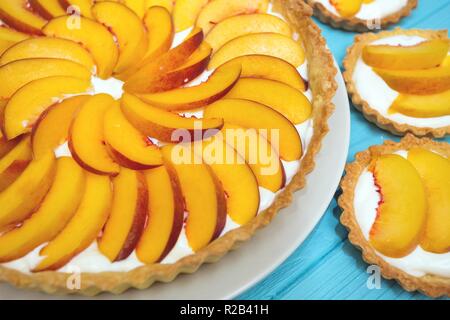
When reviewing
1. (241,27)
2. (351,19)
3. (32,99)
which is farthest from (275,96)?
(351,19)

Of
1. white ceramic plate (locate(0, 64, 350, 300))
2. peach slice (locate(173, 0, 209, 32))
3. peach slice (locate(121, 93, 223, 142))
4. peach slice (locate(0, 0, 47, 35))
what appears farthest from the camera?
peach slice (locate(173, 0, 209, 32))

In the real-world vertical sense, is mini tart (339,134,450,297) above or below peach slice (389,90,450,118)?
below

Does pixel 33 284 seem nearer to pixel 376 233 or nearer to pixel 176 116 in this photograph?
pixel 176 116

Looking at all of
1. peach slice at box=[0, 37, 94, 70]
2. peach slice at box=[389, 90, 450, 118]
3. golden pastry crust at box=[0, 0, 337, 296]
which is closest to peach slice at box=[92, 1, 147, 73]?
peach slice at box=[0, 37, 94, 70]

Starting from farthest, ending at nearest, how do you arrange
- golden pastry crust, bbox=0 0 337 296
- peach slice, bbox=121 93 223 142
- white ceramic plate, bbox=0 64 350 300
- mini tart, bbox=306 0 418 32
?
mini tart, bbox=306 0 418 32 → peach slice, bbox=121 93 223 142 → white ceramic plate, bbox=0 64 350 300 → golden pastry crust, bbox=0 0 337 296

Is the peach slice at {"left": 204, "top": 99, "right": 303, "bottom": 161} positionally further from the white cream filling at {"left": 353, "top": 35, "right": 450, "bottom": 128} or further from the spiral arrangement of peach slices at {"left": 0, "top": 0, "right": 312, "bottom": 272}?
the white cream filling at {"left": 353, "top": 35, "right": 450, "bottom": 128}

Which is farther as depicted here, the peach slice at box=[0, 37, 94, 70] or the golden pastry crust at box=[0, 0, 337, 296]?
the peach slice at box=[0, 37, 94, 70]
